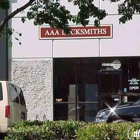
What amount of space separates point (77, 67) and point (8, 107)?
6.94 meters

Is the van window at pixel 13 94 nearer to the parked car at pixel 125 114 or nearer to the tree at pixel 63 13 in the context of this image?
the parked car at pixel 125 114

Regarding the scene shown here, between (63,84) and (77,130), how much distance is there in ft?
34.4

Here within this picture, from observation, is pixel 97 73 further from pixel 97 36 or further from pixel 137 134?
pixel 137 134

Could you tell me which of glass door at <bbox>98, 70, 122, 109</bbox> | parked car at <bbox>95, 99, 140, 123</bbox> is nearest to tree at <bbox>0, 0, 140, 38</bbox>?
parked car at <bbox>95, 99, 140, 123</bbox>

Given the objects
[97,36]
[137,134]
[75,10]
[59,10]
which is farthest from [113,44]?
[137,134]

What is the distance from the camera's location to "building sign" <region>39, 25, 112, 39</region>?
66.9 feet

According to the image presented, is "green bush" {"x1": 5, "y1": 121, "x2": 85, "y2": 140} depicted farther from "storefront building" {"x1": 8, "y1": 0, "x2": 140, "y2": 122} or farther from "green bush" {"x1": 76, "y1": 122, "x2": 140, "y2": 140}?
"storefront building" {"x1": 8, "y1": 0, "x2": 140, "y2": 122}

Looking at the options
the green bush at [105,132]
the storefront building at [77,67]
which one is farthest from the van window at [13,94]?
the storefront building at [77,67]

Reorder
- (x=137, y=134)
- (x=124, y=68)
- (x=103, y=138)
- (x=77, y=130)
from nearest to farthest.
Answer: (x=137, y=134) < (x=103, y=138) < (x=77, y=130) < (x=124, y=68)

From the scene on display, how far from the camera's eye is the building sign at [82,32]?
20406 mm

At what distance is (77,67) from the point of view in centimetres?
2066

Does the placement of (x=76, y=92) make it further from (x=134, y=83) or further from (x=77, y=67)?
(x=134, y=83)

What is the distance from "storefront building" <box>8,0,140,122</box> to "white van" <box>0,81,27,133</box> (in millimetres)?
5756

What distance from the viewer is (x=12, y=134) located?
33.7 feet
